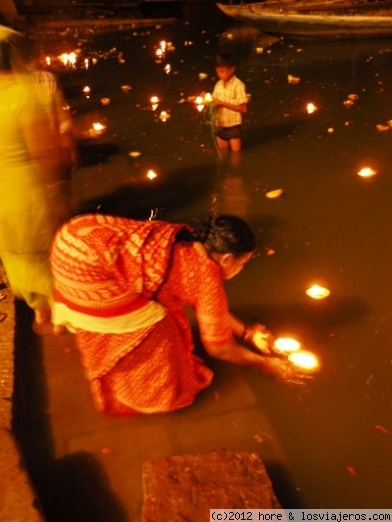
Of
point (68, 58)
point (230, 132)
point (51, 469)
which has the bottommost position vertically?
point (51, 469)

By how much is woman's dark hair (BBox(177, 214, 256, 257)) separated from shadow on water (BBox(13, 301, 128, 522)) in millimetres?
1563

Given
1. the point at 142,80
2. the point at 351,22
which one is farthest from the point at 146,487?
the point at 351,22

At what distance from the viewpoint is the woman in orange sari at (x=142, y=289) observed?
88.0 inches

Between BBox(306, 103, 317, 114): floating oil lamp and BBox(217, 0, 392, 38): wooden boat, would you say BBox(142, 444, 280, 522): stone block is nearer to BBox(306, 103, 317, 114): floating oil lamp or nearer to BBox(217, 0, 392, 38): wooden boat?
BBox(306, 103, 317, 114): floating oil lamp

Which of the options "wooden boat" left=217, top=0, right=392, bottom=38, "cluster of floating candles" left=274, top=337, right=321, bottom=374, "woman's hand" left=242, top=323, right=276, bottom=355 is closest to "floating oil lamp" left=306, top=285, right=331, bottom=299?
"cluster of floating candles" left=274, top=337, right=321, bottom=374

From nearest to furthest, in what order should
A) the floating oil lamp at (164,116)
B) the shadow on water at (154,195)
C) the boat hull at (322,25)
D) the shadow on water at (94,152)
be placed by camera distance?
the shadow on water at (154,195)
the shadow on water at (94,152)
the floating oil lamp at (164,116)
the boat hull at (322,25)

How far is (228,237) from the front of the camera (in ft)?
7.31

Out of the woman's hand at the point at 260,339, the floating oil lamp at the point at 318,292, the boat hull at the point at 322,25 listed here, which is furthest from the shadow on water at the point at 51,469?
the boat hull at the point at 322,25

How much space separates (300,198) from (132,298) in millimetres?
3350

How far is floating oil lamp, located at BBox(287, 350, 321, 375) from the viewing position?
3209 mm

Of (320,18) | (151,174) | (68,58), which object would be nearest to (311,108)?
(151,174)

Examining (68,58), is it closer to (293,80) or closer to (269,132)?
(293,80)

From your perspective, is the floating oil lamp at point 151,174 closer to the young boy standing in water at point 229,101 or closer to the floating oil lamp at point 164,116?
the young boy standing in water at point 229,101

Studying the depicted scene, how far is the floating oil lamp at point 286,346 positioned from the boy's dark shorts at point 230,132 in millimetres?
3395
